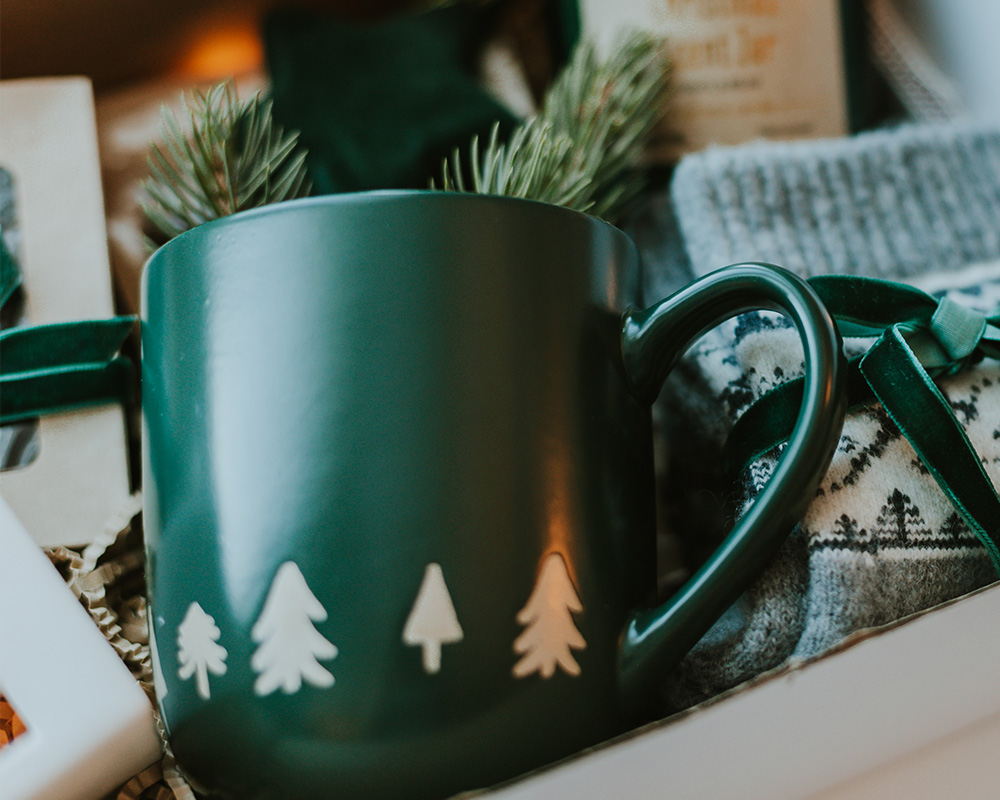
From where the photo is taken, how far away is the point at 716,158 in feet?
1.42

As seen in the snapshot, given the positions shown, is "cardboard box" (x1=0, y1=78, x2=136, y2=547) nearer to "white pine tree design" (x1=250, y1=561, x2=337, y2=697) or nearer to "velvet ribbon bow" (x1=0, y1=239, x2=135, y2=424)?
"velvet ribbon bow" (x1=0, y1=239, x2=135, y2=424)

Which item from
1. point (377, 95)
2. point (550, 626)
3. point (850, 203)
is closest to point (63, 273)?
point (377, 95)

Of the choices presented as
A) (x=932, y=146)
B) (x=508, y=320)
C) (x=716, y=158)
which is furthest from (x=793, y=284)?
(x=932, y=146)

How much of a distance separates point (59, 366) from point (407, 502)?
22 cm

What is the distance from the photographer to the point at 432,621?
233 mm

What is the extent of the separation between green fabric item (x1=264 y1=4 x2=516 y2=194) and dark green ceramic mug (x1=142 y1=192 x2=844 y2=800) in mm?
204

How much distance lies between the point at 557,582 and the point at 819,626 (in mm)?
119

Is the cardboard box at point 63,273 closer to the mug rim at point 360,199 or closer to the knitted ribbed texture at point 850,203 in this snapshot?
the mug rim at point 360,199

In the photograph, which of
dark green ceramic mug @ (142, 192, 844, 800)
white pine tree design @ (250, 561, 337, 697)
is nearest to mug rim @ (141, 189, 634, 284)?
dark green ceramic mug @ (142, 192, 844, 800)

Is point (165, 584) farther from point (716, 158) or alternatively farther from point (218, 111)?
point (716, 158)

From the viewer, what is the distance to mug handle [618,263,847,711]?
0.24 m

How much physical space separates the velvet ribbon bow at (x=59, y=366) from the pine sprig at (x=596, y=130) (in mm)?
180

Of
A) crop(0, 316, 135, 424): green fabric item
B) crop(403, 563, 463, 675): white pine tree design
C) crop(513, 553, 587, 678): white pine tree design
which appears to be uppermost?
crop(0, 316, 135, 424): green fabric item

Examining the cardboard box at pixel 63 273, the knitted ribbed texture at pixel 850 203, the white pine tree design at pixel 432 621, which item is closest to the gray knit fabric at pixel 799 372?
the knitted ribbed texture at pixel 850 203
